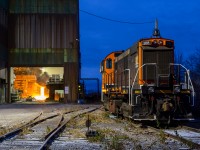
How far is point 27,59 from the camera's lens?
4966cm

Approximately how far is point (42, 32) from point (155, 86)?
36.3 m

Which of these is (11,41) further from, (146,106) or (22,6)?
(146,106)

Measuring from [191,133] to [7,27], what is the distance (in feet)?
130

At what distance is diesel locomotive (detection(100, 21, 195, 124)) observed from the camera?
15336mm

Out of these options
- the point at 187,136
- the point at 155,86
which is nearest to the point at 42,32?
the point at 155,86

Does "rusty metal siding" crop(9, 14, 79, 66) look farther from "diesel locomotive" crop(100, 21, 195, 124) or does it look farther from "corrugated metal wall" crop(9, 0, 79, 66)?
"diesel locomotive" crop(100, 21, 195, 124)

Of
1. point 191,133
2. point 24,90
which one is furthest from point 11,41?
point 191,133

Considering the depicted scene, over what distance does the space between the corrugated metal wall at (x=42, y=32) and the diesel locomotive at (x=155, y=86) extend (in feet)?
104

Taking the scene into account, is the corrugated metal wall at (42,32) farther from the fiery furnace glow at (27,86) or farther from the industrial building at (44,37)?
the fiery furnace glow at (27,86)

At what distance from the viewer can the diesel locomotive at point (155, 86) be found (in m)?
15.3

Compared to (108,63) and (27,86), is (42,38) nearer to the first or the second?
(108,63)

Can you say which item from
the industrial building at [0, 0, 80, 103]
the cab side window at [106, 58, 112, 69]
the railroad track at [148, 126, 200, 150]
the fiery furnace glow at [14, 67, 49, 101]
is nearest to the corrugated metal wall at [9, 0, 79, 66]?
the industrial building at [0, 0, 80, 103]

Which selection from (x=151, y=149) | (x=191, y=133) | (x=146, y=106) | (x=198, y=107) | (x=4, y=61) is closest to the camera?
(x=151, y=149)

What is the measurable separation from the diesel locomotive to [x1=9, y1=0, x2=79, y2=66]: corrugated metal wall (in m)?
31.7
